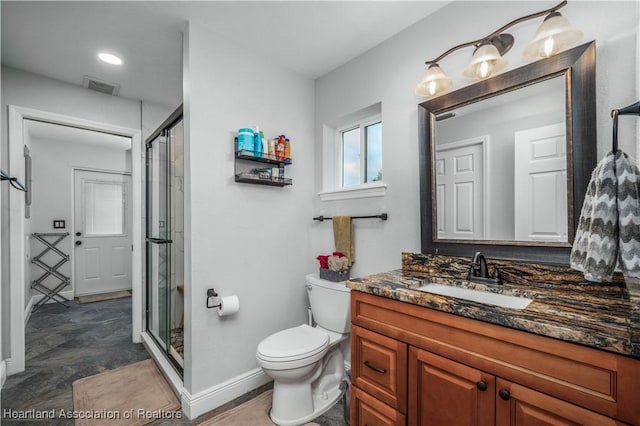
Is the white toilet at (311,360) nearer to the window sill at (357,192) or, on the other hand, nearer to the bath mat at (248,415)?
the bath mat at (248,415)

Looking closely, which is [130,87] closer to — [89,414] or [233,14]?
[233,14]

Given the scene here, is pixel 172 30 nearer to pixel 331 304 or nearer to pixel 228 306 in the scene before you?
pixel 228 306

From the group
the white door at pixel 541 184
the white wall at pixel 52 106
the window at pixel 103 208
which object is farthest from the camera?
the window at pixel 103 208

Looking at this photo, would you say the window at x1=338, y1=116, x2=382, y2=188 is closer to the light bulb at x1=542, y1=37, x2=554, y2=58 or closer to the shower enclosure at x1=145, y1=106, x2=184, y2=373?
the light bulb at x1=542, y1=37, x2=554, y2=58

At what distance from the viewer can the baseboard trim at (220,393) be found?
1.74 metres

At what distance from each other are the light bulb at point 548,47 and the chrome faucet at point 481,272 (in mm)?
951

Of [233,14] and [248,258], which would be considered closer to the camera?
[233,14]

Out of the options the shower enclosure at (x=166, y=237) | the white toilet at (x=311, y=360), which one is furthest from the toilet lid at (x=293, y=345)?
the shower enclosure at (x=166, y=237)

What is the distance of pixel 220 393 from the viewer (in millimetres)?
1855

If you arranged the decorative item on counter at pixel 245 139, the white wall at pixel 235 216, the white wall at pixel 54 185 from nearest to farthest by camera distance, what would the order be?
the white wall at pixel 235 216
the decorative item on counter at pixel 245 139
the white wall at pixel 54 185

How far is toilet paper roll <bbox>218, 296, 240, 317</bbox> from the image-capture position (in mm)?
1837

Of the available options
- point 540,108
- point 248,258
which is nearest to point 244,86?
point 248,258

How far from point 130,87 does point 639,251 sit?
11.4 feet

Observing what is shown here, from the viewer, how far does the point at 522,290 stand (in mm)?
1226
